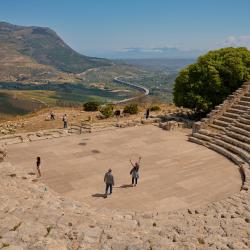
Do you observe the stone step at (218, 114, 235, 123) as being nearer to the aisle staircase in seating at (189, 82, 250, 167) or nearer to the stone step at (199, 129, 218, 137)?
the aisle staircase in seating at (189, 82, 250, 167)

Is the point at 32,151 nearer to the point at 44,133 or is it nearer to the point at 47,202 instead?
the point at 44,133

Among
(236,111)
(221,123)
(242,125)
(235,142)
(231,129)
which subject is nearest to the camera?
(235,142)

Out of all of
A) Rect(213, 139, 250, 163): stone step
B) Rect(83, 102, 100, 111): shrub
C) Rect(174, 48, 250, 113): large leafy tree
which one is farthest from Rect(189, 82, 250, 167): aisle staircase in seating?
Rect(83, 102, 100, 111): shrub

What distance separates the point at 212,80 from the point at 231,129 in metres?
8.39

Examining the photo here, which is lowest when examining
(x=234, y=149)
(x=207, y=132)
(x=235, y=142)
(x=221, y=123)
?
(x=207, y=132)

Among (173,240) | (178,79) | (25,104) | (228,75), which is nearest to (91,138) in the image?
(178,79)

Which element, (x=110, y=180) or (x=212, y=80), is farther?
(x=212, y=80)

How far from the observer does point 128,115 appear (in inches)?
1596

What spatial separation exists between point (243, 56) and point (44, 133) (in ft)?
74.3

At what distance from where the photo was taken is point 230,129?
28.3 meters

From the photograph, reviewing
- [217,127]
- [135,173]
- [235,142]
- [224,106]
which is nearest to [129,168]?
[135,173]

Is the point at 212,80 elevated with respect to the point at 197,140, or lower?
elevated

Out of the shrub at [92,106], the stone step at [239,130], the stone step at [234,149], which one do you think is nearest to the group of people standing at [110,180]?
the stone step at [234,149]

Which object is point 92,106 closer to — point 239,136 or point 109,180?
point 239,136
